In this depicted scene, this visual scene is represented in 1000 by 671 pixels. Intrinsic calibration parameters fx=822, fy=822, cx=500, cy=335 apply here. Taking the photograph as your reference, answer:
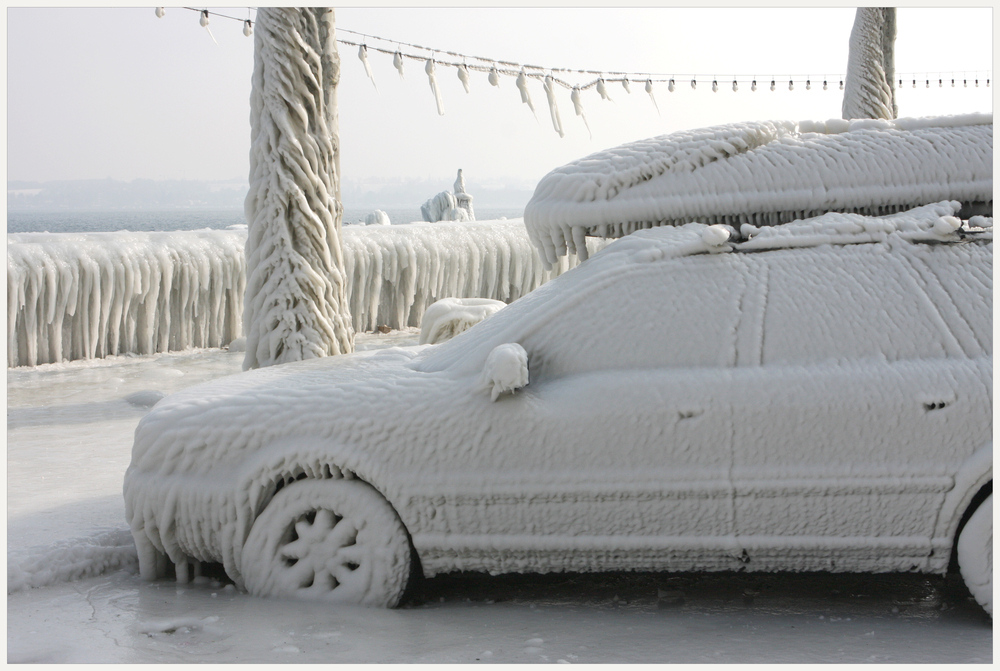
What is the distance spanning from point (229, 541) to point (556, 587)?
38.3 inches

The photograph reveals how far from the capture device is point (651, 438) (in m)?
2.15

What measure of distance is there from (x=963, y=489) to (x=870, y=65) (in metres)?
8.08

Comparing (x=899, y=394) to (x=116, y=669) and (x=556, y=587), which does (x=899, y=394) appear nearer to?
(x=556, y=587)

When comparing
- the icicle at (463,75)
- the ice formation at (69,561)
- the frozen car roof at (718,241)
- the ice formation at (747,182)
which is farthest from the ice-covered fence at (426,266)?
the frozen car roof at (718,241)

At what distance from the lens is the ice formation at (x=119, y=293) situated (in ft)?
21.2

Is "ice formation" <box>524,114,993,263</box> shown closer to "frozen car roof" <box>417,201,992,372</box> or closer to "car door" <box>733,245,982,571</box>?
"frozen car roof" <box>417,201,992,372</box>

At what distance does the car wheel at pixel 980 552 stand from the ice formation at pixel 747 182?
107cm

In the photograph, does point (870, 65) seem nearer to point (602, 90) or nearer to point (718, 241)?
point (602, 90)

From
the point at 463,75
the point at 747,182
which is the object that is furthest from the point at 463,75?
the point at 747,182

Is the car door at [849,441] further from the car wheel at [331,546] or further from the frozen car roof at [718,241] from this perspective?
the car wheel at [331,546]

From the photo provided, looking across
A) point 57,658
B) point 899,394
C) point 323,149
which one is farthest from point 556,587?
point 323,149

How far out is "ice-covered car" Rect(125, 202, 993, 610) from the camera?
2088mm

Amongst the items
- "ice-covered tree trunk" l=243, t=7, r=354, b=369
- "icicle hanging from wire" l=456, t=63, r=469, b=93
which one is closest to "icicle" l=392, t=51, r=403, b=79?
"icicle hanging from wire" l=456, t=63, r=469, b=93

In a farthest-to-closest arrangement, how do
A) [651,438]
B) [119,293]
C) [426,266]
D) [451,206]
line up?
[451,206] → [426,266] → [119,293] → [651,438]
